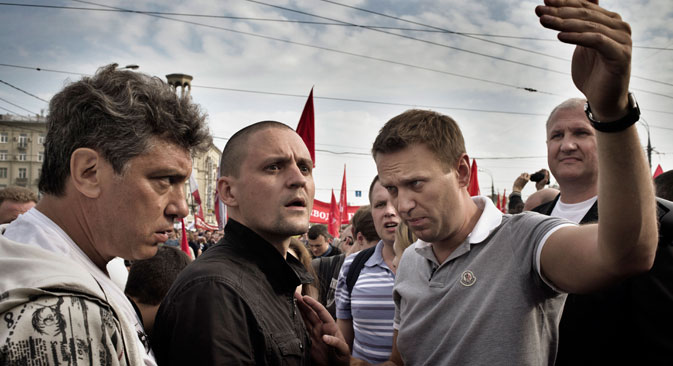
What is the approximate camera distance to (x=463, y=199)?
7.08ft

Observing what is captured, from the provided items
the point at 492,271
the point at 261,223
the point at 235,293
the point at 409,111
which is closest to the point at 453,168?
the point at 409,111

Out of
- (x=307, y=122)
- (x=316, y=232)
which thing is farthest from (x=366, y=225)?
(x=316, y=232)

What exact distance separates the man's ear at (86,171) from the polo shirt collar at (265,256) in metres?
0.83

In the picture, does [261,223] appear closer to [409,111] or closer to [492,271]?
[409,111]

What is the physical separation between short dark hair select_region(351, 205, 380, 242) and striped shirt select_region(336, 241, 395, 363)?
0.98 meters

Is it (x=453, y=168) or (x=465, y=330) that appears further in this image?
(x=453, y=168)

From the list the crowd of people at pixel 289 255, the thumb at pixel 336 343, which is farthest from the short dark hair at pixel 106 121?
the thumb at pixel 336 343

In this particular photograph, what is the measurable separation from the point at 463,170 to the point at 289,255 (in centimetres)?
99

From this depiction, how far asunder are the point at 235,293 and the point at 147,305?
1.62 meters

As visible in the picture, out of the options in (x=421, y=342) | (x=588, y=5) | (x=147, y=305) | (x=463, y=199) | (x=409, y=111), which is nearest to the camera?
(x=588, y=5)

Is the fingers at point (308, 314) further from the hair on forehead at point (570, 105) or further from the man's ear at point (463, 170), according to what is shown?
the hair on forehead at point (570, 105)

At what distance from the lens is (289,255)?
2.35 meters

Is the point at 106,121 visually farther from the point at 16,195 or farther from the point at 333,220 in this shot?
the point at 333,220

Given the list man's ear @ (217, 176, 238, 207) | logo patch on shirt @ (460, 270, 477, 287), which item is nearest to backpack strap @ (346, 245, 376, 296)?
man's ear @ (217, 176, 238, 207)
